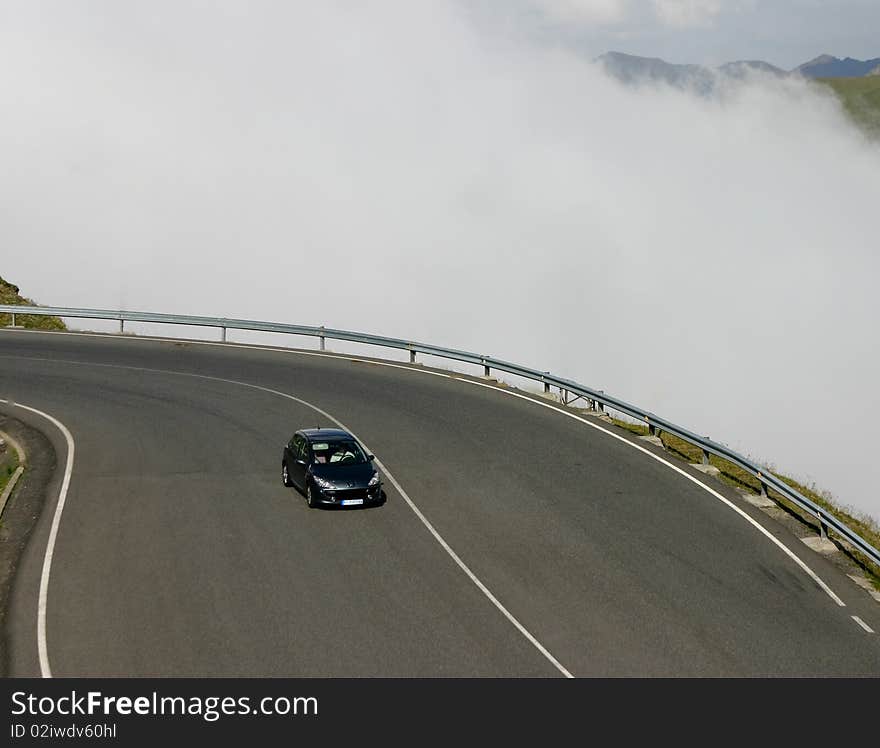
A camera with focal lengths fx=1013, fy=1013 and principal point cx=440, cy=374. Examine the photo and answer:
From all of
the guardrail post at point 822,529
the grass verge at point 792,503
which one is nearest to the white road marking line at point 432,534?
the grass verge at point 792,503

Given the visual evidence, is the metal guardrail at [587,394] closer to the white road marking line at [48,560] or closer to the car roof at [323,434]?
the car roof at [323,434]

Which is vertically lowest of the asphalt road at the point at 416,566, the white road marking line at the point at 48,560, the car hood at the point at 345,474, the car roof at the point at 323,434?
the white road marking line at the point at 48,560

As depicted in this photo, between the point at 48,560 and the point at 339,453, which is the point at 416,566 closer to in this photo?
the point at 339,453

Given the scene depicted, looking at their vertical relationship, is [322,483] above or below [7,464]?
above

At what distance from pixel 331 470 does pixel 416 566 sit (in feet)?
13.2

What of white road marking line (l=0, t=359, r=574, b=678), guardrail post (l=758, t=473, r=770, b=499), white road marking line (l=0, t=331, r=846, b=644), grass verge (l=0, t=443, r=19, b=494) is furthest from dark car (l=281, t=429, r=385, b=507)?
guardrail post (l=758, t=473, r=770, b=499)

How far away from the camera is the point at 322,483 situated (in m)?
22.5

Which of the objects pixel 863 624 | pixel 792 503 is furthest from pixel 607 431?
pixel 863 624

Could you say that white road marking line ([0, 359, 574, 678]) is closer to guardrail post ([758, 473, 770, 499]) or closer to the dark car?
the dark car

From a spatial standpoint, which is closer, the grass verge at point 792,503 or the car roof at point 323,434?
the grass verge at point 792,503

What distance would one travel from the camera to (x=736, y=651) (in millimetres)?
16906

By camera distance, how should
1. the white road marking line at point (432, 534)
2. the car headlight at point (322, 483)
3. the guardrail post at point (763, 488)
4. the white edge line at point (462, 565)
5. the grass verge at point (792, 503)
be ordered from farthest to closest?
the guardrail post at point (763, 488) → the car headlight at point (322, 483) → the grass verge at point (792, 503) → the white edge line at point (462, 565) → the white road marking line at point (432, 534)

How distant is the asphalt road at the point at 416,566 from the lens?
1634 centimetres
